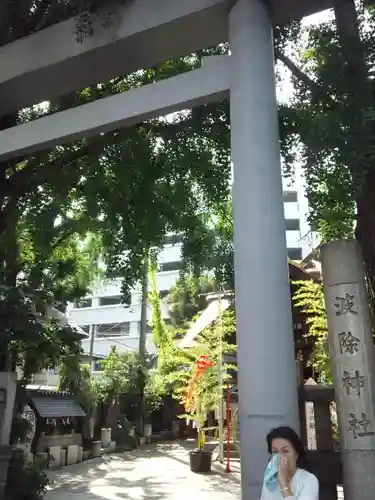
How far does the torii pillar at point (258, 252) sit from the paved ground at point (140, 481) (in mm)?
5818

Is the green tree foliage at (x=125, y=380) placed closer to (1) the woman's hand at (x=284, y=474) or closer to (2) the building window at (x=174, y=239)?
A: (2) the building window at (x=174, y=239)

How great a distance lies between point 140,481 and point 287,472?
26.2ft

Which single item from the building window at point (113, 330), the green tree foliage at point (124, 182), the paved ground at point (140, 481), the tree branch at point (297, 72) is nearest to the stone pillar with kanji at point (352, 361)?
the tree branch at point (297, 72)

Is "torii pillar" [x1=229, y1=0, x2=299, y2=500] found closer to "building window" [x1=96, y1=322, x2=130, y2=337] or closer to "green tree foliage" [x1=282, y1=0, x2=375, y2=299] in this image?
"green tree foliage" [x1=282, y1=0, x2=375, y2=299]

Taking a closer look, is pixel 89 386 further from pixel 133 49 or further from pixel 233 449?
pixel 133 49

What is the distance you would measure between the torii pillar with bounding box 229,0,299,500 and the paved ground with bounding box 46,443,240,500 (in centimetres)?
582

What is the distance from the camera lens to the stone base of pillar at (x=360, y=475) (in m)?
2.57

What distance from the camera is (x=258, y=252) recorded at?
99.0 inches

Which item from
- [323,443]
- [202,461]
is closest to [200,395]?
[202,461]

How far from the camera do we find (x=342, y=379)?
2.71 m

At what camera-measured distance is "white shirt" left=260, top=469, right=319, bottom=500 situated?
1.95 metres

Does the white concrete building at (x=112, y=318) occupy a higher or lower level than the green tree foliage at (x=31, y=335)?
higher

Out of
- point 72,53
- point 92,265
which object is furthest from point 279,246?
point 92,265

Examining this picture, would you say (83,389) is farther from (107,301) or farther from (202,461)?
(107,301)
